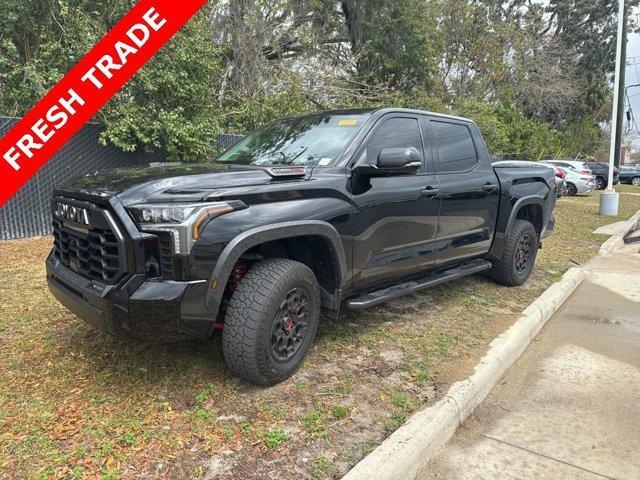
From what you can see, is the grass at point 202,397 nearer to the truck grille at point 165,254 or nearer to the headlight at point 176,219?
the truck grille at point 165,254

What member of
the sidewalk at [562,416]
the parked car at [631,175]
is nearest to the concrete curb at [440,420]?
the sidewalk at [562,416]

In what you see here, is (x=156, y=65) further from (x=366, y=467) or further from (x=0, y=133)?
(x=366, y=467)

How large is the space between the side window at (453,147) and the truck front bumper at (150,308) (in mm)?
2666

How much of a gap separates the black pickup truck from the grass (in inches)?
11.9

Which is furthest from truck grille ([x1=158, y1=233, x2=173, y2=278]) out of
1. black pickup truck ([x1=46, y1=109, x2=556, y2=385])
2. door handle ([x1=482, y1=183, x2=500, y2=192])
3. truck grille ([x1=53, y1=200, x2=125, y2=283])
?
door handle ([x1=482, y1=183, x2=500, y2=192])

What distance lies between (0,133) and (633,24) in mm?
36076

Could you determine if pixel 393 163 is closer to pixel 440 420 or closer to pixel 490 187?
pixel 440 420

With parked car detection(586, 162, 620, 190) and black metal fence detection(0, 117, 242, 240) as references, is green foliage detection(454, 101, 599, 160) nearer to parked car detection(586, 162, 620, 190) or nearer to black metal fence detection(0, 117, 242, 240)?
parked car detection(586, 162, 620, 190)

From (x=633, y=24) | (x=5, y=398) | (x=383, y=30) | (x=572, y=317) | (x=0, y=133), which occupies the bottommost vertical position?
(x=572, y=317)

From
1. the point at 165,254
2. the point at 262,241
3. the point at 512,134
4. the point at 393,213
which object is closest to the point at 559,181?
the point at 393,213

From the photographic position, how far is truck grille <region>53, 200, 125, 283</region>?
8.64ft

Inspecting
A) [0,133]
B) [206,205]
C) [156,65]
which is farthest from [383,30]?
[206,205]

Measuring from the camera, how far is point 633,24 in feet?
100

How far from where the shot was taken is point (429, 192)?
4.11 metres
